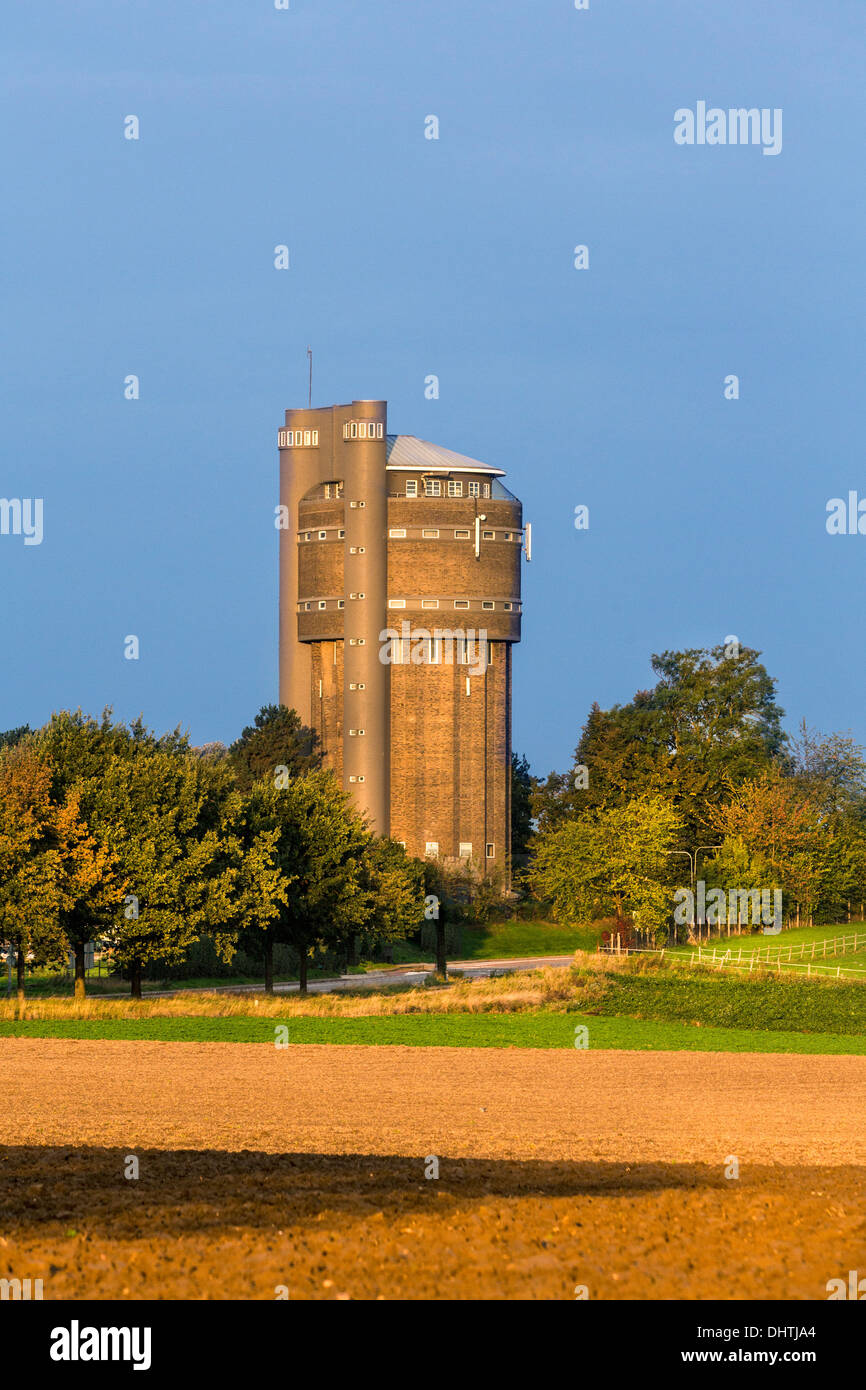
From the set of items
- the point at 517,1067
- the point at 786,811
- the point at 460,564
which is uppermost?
the point at 460,564

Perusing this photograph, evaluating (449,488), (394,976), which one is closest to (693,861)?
(394,976)

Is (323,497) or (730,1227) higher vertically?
(323,497)

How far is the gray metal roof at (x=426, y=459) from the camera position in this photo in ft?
385

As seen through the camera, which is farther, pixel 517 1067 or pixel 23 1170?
pixel 517 1067

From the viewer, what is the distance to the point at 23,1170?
2086cm

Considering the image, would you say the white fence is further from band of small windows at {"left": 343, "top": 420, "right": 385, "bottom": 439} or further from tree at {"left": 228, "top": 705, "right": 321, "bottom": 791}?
band of small windows at {"left": 343, "top": 420, "right": 385, "bottom": 439}

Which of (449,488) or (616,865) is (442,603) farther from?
(616,865)

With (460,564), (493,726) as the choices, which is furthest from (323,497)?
(493,726)

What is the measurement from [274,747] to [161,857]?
51.0 meters

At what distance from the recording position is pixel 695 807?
109m

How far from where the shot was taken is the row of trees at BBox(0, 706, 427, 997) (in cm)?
5700

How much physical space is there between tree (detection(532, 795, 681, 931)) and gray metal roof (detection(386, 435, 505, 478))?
103 feet

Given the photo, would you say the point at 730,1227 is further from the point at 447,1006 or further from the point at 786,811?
the point at 786,811
